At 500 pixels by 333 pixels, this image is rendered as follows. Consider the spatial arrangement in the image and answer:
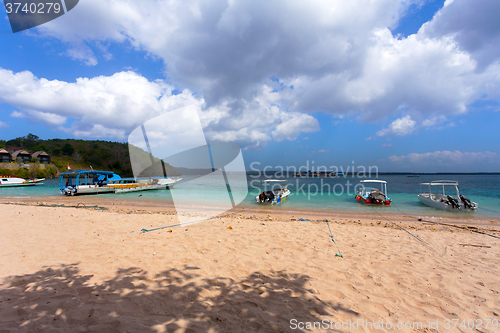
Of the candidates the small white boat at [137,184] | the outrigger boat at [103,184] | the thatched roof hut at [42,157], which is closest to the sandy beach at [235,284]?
the outrigger boat at [103,184]

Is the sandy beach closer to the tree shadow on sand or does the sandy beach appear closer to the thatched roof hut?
the tree shadow on sand

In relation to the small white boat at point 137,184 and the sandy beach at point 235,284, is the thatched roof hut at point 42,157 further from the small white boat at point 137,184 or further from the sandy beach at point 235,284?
the sandy beach at point 235,284

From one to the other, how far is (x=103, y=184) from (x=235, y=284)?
1407 inches

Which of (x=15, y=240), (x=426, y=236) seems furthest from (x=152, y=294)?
(x=426, y=236)

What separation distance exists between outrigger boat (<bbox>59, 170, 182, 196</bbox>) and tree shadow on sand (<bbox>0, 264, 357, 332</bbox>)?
102 ft

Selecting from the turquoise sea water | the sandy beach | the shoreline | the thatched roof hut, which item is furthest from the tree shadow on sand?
the thatched roof hut

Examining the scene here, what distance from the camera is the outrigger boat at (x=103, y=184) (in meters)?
28.1

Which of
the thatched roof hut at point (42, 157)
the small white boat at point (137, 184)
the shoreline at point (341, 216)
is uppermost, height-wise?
the thatched roof hut at point (42, 157)

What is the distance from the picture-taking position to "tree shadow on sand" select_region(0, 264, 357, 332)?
2555 mm

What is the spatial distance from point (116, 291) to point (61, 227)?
6.28 metres

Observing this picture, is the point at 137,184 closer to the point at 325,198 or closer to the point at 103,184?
the point at 103,184

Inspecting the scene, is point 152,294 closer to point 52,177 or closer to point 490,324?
point 490,324

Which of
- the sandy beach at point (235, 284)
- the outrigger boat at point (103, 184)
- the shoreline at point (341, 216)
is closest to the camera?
the sandy beach at point (235, 284)

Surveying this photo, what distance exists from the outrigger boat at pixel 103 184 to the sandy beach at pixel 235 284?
26961 millimetres
